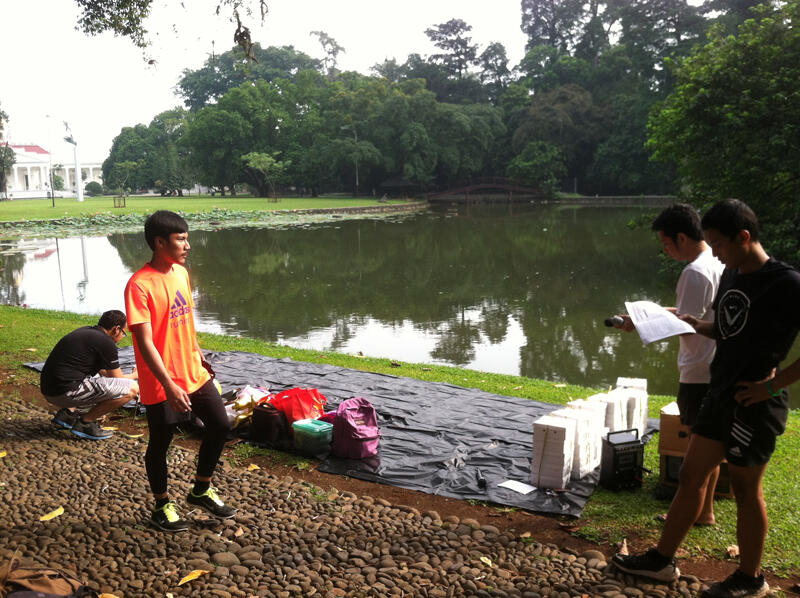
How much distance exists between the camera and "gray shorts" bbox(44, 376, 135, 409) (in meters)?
5.21

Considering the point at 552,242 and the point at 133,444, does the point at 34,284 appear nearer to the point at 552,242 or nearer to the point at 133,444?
the point at 133,444

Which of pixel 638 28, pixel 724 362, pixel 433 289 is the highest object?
pixel 638 28

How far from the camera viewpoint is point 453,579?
3.30 meters

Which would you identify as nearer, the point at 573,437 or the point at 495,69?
the point at 573,437

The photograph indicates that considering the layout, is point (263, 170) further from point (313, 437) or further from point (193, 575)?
point (193, 575)

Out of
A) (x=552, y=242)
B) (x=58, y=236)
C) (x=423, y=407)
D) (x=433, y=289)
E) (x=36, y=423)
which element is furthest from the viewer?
(x=58, y=236)

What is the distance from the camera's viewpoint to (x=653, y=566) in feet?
10.6

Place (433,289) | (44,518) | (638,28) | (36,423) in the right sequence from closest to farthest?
(44,518) → (36,423) → (433,289) → (638,28)

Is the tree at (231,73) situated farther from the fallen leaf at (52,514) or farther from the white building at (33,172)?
the fallen leaf at (52,514)

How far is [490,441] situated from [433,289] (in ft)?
34.2

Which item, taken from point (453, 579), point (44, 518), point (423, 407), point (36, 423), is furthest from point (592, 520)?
point (36, 423)

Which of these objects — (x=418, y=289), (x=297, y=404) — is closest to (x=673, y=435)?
(x=297, y=404)

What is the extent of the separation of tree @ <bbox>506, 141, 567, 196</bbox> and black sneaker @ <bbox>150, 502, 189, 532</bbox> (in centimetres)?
5189

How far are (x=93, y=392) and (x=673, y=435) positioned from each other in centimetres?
437
